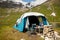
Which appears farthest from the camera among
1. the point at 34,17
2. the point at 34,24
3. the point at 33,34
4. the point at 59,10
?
the point at 59,10

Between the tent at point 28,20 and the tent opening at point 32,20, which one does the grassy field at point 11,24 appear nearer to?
the tent at point 28,20

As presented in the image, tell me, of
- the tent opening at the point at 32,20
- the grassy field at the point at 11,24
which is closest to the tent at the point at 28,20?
the tent opening at the point at 32,20

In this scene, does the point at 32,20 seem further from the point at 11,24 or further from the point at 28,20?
the point at 11,24

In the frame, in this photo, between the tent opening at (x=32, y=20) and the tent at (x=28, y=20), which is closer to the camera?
the tent at (x=28, y=20)

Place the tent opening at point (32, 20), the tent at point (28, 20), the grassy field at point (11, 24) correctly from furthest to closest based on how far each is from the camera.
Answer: the tent opening at point (32, 20) < the tent at point (28, 20) < the grassy field at point (11, 24)

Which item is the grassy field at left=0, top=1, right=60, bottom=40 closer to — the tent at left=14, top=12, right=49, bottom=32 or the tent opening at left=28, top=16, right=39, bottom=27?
the tent at left=14, top=12, right=49, bottom=32

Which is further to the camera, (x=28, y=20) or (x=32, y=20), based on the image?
(x=32, y=20)

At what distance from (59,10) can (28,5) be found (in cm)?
4406

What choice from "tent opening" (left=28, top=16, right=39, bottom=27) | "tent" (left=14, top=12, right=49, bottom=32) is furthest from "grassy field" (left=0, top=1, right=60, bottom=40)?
"tent opening" (left=28, top=16, right=39, bottom=27)

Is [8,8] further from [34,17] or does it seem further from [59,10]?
[34,17]

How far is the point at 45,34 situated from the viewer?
69.1ft

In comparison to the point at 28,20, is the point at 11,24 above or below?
below

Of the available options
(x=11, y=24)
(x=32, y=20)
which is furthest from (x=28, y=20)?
(x=11, y=24)

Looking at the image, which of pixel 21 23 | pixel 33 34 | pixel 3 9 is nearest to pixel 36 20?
pixel 21 23
